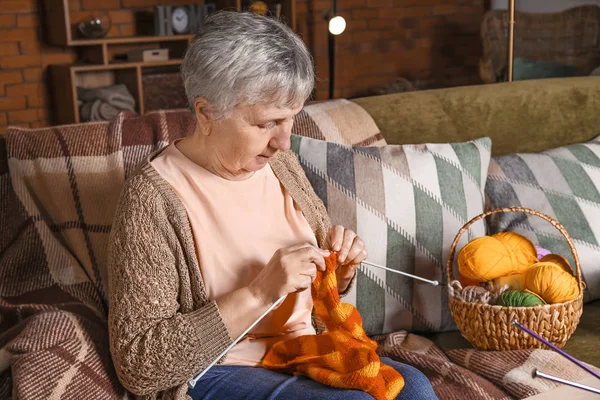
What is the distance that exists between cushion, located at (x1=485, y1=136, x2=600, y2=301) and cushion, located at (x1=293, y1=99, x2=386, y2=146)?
0.35 meters

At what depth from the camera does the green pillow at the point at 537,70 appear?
4.57 metres

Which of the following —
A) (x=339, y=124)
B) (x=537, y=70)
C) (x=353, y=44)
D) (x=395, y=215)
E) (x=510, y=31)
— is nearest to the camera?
(x=395, y=215)

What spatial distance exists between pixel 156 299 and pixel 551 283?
0.86 meters

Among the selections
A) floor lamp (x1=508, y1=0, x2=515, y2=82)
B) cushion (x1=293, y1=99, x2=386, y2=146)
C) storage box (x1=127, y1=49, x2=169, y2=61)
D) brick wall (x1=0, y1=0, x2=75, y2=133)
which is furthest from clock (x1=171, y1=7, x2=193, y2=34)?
cushion (x1=293, y1=99, x2=386, y2=146)

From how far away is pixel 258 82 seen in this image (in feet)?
4.38

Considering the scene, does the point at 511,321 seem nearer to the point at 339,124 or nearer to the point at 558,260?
the point at 558,260

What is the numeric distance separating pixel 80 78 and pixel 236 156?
131 inches

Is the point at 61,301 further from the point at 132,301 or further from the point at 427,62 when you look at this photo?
the point at 427,62

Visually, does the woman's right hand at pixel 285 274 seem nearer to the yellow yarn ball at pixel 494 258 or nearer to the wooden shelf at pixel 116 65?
the yellow yarn ball at pixel 494 258

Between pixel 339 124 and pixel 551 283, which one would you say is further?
pixel 339 124

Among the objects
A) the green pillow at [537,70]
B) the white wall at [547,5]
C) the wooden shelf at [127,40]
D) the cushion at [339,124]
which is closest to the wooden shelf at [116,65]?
the wooden shelf at [127,40]

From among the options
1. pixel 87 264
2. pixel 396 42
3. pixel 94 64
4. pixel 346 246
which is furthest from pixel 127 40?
pixel 346 246

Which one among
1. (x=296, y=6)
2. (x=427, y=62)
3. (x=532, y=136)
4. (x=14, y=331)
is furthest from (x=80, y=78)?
(x=14, y=331)

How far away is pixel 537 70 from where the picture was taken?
4578 mm
